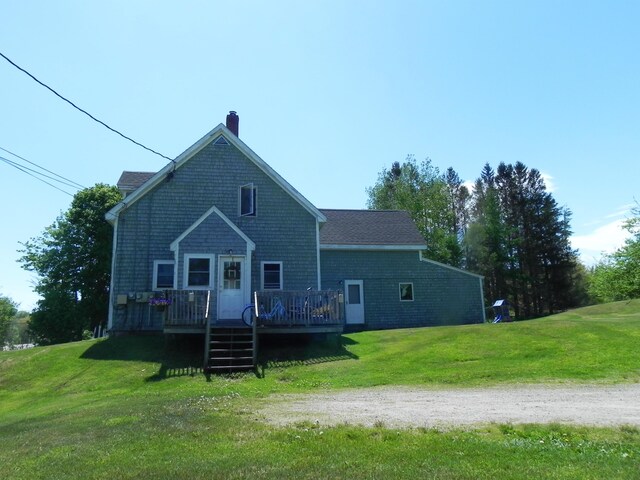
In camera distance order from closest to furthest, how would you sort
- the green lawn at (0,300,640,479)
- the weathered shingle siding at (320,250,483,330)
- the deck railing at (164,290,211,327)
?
1. the green lawn at (0,300,640,479)
2. the deck railing at (164,290,211,327)
3. the weathered shingle siding at (320,250,483,330)

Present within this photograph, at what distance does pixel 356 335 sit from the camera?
20359 millimetres

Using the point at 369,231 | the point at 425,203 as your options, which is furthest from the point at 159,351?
the point at 425,203

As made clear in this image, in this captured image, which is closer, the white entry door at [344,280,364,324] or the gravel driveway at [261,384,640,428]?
the gravel driveway at [261,384,640,428]

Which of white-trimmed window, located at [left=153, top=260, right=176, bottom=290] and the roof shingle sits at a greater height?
the roof shingle

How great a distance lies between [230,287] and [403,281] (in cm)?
1036

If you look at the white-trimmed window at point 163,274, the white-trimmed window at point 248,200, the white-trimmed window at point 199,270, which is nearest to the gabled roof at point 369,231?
the white-trimmed window at point 248,200

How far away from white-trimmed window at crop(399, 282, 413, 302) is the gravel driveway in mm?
14155

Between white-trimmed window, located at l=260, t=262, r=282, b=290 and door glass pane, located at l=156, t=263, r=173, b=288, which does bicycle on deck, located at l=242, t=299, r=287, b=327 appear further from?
door glass pane, located at l=156, t=263, r=173, b=288

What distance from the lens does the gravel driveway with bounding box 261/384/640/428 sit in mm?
7922

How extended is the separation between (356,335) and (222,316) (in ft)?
18.2

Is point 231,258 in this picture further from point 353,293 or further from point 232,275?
point 353,293

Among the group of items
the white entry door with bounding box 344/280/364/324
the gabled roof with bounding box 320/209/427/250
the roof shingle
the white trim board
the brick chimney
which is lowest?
the white entry door with bounding box 344/280/364/324

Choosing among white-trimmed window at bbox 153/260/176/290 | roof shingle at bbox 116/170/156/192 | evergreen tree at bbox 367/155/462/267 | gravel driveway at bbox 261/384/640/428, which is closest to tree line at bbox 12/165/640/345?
evergreen tree at bbox 367/155/462/267

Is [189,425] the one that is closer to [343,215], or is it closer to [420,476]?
[420,476]
